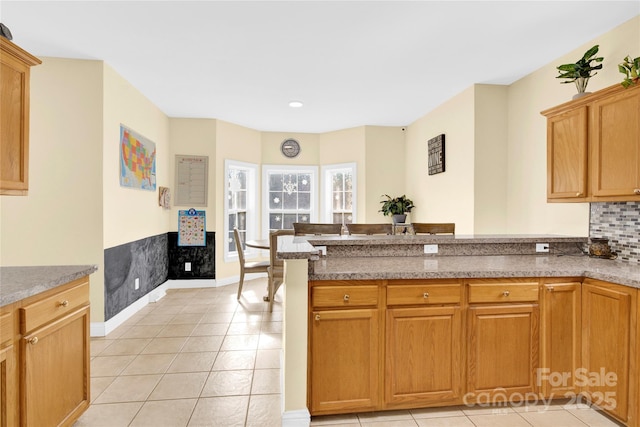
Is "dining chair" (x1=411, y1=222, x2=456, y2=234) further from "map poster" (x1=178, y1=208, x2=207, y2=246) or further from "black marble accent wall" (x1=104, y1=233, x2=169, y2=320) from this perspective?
"map poster" (x1=178, y1=208, x2=207, y2=246)

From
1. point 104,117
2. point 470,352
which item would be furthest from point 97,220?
point 470,352

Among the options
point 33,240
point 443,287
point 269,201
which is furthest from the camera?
point 269,201

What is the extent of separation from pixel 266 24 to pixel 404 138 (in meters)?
3.69

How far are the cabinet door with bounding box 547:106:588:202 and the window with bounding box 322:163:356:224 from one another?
3451mm

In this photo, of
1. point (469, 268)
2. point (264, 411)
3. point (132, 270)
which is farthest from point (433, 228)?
point (132, 270)

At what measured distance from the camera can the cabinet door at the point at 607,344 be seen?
186cm

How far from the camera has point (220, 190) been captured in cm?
538

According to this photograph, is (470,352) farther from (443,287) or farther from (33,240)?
(33,240)

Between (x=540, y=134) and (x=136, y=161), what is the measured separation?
14.3ft

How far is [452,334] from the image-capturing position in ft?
6.55

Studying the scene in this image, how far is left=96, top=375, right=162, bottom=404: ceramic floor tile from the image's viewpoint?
2.25m

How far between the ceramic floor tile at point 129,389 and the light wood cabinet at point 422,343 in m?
1.63

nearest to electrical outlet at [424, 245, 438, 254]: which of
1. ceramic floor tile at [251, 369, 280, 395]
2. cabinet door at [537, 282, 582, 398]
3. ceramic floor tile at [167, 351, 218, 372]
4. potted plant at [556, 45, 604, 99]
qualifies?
cabinet door at [537, 282, 582, 398]

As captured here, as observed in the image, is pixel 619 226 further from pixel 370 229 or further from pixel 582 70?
pixel 370 229
